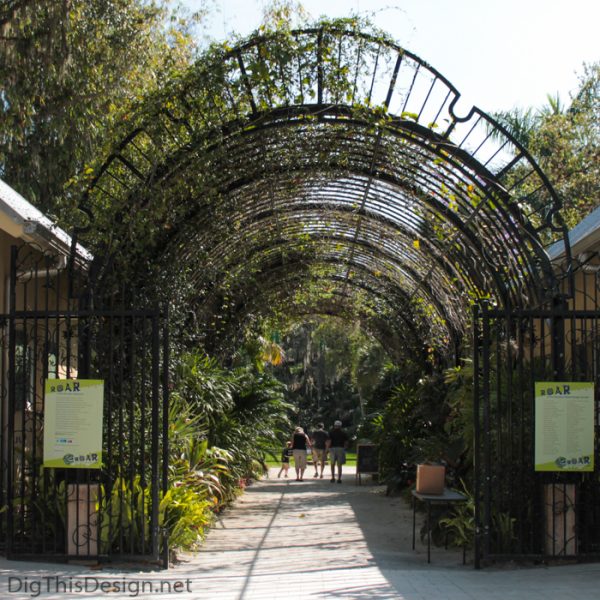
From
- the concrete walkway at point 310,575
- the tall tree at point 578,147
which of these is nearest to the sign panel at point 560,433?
the concrete walkway at point 310,575

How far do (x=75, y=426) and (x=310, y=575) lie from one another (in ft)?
8.76

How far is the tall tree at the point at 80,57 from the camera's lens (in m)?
15.6

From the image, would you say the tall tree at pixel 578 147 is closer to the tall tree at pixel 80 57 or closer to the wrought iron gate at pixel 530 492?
the tall tree at pixel 80 57

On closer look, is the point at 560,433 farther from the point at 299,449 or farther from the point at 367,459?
the point at 299,449

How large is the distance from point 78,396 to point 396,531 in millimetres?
5600

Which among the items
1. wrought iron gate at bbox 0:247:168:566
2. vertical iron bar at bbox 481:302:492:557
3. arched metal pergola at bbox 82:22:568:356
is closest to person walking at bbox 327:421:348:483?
arched metal pergola at bbox 82:22:568:356

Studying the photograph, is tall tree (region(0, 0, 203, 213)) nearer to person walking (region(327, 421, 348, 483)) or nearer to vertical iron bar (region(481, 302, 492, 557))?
vertical iron bar (region(481, 302, 492, 557))

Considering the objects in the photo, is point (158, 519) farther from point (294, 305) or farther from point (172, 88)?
point (294, 305)

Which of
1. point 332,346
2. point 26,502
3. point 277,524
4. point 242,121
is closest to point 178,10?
point 242,121

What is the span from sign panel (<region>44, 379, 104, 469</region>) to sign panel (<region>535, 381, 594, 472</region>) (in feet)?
14.0

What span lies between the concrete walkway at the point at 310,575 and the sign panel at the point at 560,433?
0.99 metres

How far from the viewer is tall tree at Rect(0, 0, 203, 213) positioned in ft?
51.2

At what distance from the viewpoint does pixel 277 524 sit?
42.4ft

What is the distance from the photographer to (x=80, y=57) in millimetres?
16469
